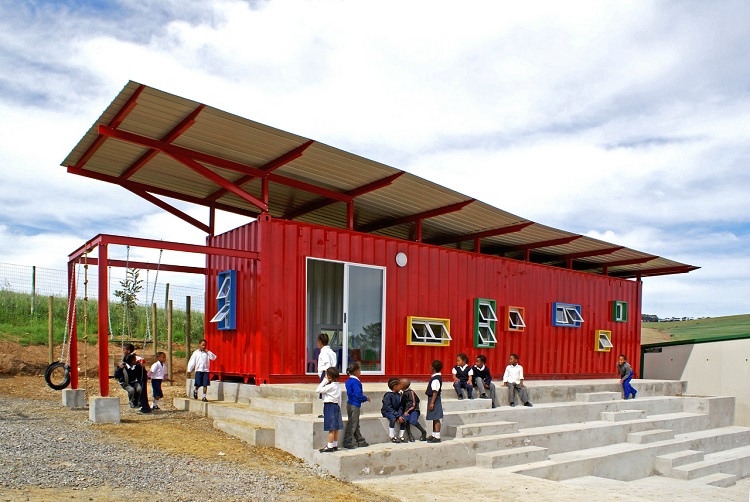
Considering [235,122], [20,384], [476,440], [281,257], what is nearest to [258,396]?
[281,257]

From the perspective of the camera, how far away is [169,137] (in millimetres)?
10641

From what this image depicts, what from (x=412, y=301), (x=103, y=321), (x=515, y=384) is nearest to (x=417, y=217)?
(x=412, y=301)

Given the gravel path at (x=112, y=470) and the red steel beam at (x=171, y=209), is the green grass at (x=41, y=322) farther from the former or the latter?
the gravel path at (x=112, y=470)

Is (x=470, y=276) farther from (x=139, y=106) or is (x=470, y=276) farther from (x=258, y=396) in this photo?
(x=139, y=106)

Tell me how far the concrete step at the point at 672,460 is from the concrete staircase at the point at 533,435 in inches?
0.7

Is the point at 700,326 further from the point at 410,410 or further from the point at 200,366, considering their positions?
the point at 200,366

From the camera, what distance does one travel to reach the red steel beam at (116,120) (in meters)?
9.18

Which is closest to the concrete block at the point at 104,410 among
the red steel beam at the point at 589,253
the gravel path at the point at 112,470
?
the gravel path at the point at 112,470

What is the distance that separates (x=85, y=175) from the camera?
1229 centimetres

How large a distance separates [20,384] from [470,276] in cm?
1060

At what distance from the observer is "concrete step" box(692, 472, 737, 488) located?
12.1 m

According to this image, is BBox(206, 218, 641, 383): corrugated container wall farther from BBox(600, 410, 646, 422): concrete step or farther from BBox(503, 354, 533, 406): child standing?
BBox(600, 410, 646, 422): concrete step

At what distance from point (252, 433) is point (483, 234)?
8675mm

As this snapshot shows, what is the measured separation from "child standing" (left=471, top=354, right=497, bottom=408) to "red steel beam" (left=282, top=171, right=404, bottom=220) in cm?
365
